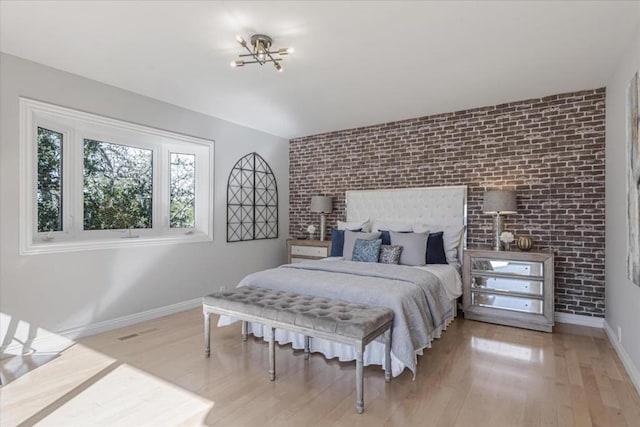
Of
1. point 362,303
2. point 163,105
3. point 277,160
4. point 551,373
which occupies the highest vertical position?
point 163,105

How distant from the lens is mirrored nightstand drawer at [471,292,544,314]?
11.9ft

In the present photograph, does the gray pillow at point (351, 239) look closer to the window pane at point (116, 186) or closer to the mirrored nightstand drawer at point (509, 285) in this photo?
the mirrored nightstand drawer at point (509, 285)

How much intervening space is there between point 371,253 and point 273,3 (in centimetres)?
275

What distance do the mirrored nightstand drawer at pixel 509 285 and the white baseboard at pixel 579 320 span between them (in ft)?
2.04

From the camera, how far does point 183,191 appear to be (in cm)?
465

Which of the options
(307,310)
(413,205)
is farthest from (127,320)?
(413,205)

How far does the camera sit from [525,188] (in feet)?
13.5

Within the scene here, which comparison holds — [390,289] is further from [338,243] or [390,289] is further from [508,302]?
[338,243]

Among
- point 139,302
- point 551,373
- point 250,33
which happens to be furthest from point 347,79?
point 139,302

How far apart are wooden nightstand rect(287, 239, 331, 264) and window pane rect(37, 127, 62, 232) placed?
10.3ft

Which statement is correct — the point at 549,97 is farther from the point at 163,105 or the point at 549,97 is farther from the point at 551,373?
the point at 163,105

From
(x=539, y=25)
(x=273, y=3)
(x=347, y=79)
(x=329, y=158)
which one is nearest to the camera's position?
(x=273, y=3)

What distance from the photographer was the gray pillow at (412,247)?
394cm

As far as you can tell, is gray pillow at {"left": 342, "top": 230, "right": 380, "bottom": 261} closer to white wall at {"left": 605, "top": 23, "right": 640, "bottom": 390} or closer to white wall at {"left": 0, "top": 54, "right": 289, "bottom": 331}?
white wall at {"left": 0, "top": 54, "right": 289, "bottom": 331}
